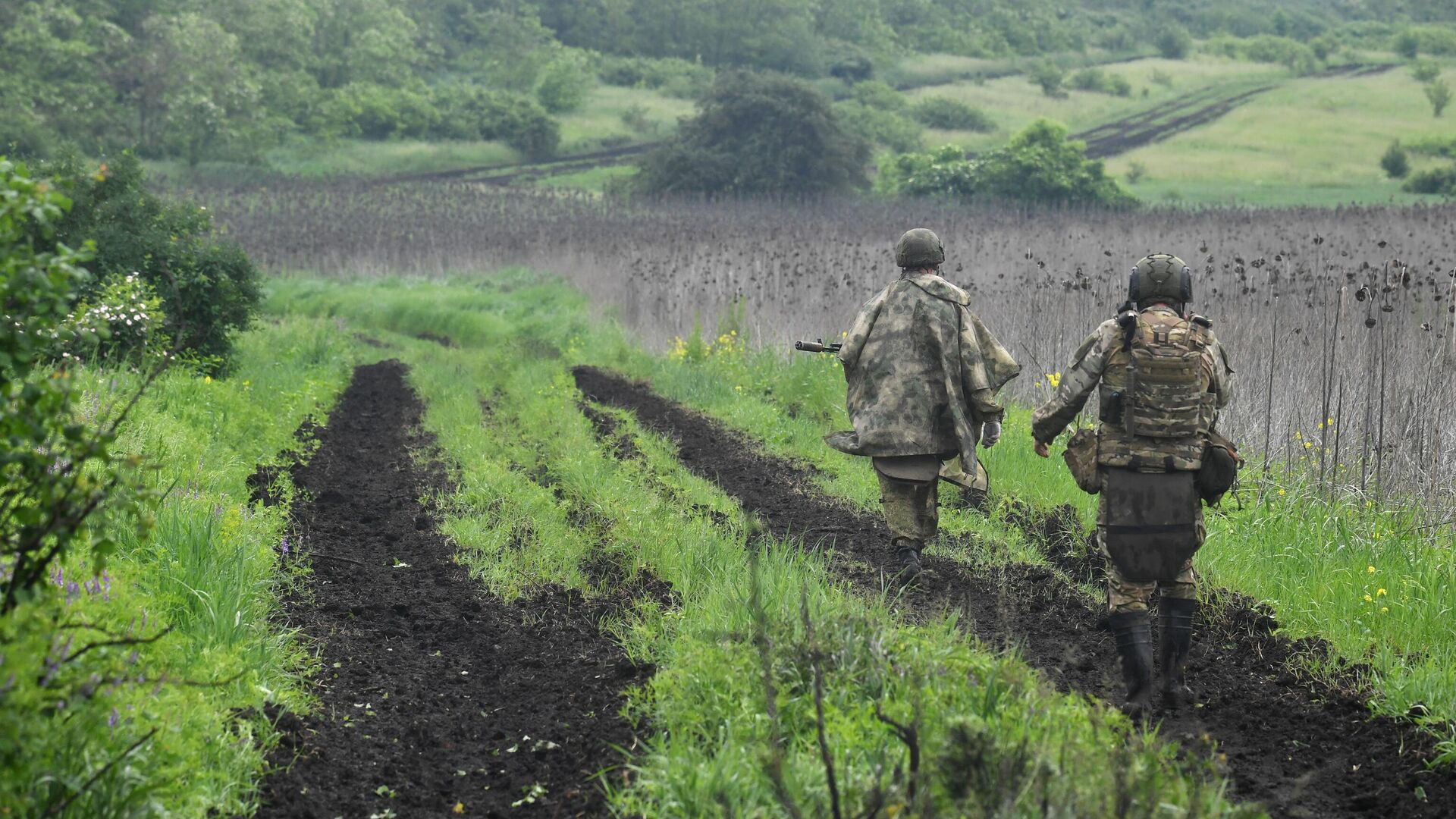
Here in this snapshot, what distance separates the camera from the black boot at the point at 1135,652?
5.89 m

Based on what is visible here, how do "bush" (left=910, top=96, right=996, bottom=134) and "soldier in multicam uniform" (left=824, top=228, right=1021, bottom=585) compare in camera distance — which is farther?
"bush" (left=910, top=96, right=996, bottom=134)

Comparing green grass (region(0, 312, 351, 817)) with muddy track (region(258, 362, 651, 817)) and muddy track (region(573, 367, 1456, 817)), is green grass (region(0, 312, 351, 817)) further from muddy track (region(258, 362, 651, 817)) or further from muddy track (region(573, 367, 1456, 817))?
muddy track (region(573, 367, 1456, 817))

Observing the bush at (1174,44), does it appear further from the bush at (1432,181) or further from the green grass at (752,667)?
the green grass at (752,667)

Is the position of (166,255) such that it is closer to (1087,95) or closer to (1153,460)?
(1153,460)

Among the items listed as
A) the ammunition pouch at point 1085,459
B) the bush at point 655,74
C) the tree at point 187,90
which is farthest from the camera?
the bush at point 655,74

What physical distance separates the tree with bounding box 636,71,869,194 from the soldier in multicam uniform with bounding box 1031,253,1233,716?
40628 mm

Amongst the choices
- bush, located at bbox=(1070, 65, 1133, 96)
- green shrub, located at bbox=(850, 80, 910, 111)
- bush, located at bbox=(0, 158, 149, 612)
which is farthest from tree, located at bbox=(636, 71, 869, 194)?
bush, located at bbox=(0, 158, 149, 612)

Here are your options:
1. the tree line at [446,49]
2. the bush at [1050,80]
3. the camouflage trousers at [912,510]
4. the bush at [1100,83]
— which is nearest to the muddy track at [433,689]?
the camouflage trousers at [912,510]

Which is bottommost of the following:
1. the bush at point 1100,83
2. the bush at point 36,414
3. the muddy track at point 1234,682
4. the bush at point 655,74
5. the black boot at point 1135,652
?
the muddy track at point 1234,682

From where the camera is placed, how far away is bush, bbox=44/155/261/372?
47.5 feet

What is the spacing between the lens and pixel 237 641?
5.84m

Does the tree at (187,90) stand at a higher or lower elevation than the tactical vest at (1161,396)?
higher

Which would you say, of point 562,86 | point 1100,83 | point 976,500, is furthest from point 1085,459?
point 1100,83

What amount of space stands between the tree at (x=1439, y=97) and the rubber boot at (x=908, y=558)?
6446cm
